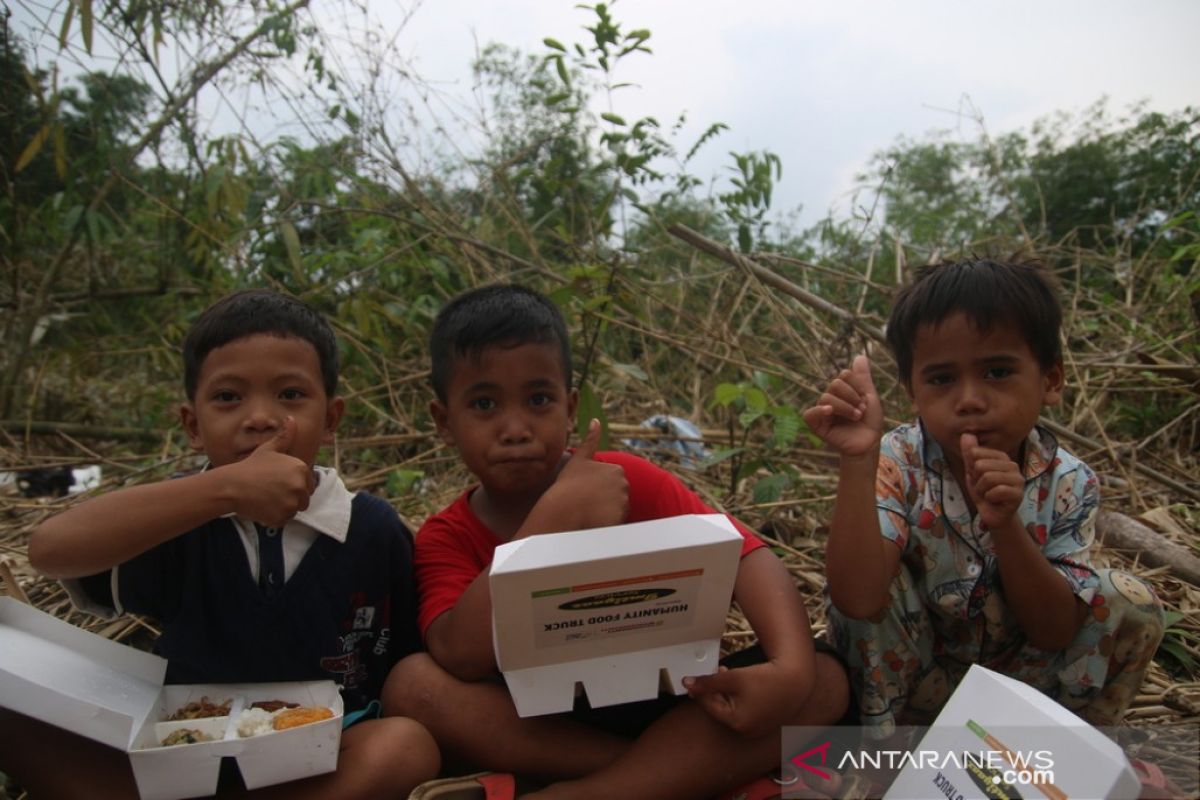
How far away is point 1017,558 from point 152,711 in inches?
52.6

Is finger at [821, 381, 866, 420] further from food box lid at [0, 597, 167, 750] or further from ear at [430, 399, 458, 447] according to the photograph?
food box lid at [0, 597, 167, 750]

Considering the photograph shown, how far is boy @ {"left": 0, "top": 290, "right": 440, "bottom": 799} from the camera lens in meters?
1.15

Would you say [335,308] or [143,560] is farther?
[335,308]

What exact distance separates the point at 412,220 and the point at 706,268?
4.61ft

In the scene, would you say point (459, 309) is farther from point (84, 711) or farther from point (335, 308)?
point (335, 308)

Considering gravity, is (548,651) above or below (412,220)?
below

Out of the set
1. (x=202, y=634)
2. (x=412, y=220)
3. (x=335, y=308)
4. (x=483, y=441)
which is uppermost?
(x=412, y=220)

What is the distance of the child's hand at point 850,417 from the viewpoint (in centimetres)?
123

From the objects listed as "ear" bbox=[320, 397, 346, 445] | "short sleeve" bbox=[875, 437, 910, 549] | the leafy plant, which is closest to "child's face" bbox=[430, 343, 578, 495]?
"ear" bbox=[320, 397, 346, 445]

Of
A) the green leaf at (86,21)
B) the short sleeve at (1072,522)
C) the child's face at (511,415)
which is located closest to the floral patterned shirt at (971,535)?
the short sleeve at (1072,522)

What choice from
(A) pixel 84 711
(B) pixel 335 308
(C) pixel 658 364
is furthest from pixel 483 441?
(C) pixel 658 364

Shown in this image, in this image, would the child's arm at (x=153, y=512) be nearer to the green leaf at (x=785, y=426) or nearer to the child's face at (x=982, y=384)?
the child's face at (x=982, y=384)

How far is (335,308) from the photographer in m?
3.20

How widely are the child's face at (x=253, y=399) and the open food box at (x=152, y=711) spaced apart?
1.12 feet
